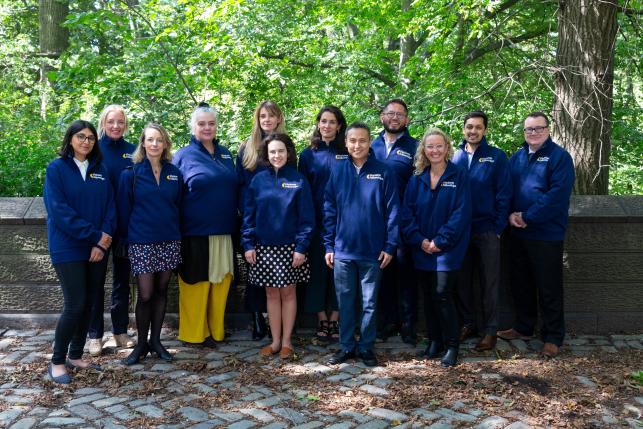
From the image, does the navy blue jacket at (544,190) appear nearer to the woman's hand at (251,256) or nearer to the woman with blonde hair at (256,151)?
the woman with blonde hair at (256,151)

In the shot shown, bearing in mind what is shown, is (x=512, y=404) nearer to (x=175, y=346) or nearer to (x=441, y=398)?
(x=441, y=398)

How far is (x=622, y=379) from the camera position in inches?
186

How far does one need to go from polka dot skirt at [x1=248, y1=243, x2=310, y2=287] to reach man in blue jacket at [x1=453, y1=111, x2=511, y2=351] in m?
1.50

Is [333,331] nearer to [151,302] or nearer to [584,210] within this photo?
[151,302]

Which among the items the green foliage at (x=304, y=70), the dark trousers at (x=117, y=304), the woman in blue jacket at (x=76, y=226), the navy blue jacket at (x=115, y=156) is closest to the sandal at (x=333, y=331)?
the dark trousers at (x=117, y=304)

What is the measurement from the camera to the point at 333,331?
18.6ft

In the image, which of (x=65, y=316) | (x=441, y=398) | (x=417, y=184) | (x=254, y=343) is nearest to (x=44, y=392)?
(x=65, y=316)

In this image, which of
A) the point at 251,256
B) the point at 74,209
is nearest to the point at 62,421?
the point at 74,209

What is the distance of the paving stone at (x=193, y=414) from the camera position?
400 centimetres

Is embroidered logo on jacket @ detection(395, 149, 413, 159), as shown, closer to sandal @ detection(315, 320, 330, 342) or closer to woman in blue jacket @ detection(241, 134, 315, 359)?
woman in blue jacket @ detection(241, 134, 315, 359)

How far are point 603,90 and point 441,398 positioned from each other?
12.9ft

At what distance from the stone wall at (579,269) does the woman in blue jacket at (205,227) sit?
0.59 meters

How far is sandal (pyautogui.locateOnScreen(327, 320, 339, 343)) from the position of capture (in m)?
5.67

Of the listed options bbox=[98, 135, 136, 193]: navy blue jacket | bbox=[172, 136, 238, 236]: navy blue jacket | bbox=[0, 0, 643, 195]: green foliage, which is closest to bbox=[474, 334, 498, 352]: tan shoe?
bbox=[172, 136, 238, 236]: navy blue jacket
